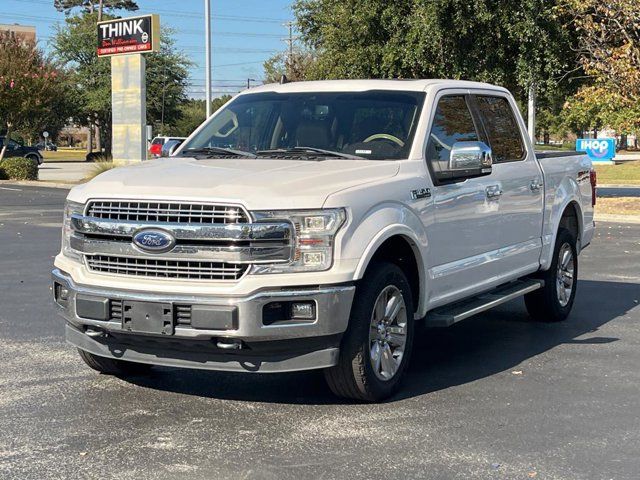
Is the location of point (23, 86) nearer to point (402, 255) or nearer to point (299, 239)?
point (402, 255)

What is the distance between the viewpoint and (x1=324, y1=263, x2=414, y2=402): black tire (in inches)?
204

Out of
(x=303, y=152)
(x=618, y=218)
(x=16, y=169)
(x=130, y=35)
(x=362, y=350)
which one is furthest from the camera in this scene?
(x=16, y=169)

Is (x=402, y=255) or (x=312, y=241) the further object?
(x=402, y=255)

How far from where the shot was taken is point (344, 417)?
5188 mm

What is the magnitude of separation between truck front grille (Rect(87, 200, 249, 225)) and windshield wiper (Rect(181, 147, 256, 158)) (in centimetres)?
126

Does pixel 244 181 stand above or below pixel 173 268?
above

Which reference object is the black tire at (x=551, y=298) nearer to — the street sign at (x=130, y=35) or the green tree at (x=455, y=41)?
the green tree at (x=455, y=41)

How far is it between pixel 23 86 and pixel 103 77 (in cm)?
2679

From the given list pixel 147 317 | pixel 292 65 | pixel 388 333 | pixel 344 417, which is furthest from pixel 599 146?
pixel 147 317

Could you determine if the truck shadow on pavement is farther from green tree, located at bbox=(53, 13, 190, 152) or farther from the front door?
green tree, located at bbox=(53, 13, 190, 152)

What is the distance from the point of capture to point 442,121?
256 inches

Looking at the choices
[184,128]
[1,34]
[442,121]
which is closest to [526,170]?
[442,121]

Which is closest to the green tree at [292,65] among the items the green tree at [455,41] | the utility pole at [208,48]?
the utility pole at [208,48]

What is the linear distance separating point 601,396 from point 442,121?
7.30 ft
